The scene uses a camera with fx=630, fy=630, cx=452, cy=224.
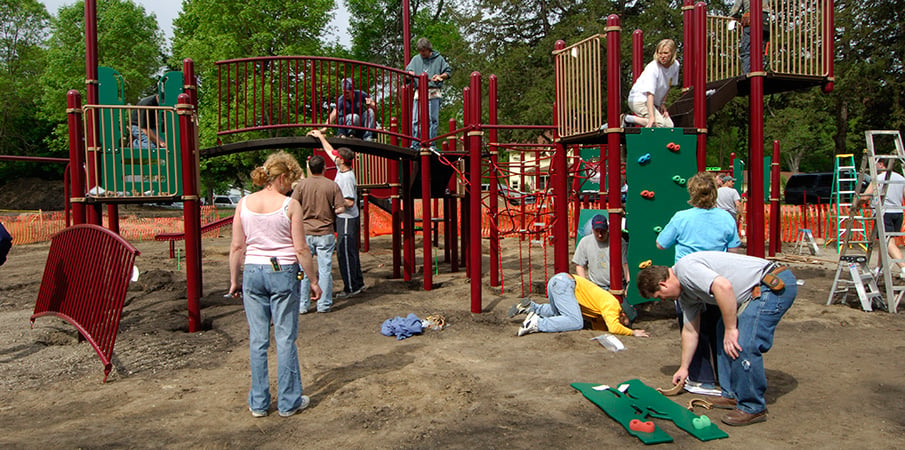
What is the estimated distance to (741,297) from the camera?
383cm

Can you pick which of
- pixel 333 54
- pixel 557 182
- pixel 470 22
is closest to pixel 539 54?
pixel 470 22

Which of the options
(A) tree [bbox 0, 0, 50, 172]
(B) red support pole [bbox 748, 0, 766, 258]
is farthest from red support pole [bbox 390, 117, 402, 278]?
(A) tree [bbox 0, 0, 50, 172]

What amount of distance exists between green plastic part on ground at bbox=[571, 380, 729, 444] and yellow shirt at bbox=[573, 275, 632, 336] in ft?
5.51

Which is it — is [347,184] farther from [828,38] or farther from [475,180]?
[828,38]

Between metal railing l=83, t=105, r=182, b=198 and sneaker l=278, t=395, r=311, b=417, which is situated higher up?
metal railing l=83, t=105, r=182, b=198

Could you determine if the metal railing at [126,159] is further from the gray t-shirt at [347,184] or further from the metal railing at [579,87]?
the metal railing at [579,87]

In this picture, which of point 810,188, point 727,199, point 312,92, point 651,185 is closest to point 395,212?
point 312,92

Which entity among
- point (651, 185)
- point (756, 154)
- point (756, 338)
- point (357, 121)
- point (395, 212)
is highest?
point (357, 121)

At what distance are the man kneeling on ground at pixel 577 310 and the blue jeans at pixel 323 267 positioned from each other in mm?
2432

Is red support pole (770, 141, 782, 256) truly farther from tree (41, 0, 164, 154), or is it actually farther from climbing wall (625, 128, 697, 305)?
tree (41, 0, 164, 154)

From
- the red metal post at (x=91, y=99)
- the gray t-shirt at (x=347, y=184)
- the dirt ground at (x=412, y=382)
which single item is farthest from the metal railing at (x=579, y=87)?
the red metal post at (x=91, y=99)

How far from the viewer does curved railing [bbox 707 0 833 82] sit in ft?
25.7

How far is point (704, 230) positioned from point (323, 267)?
4294mm

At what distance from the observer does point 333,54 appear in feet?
116
